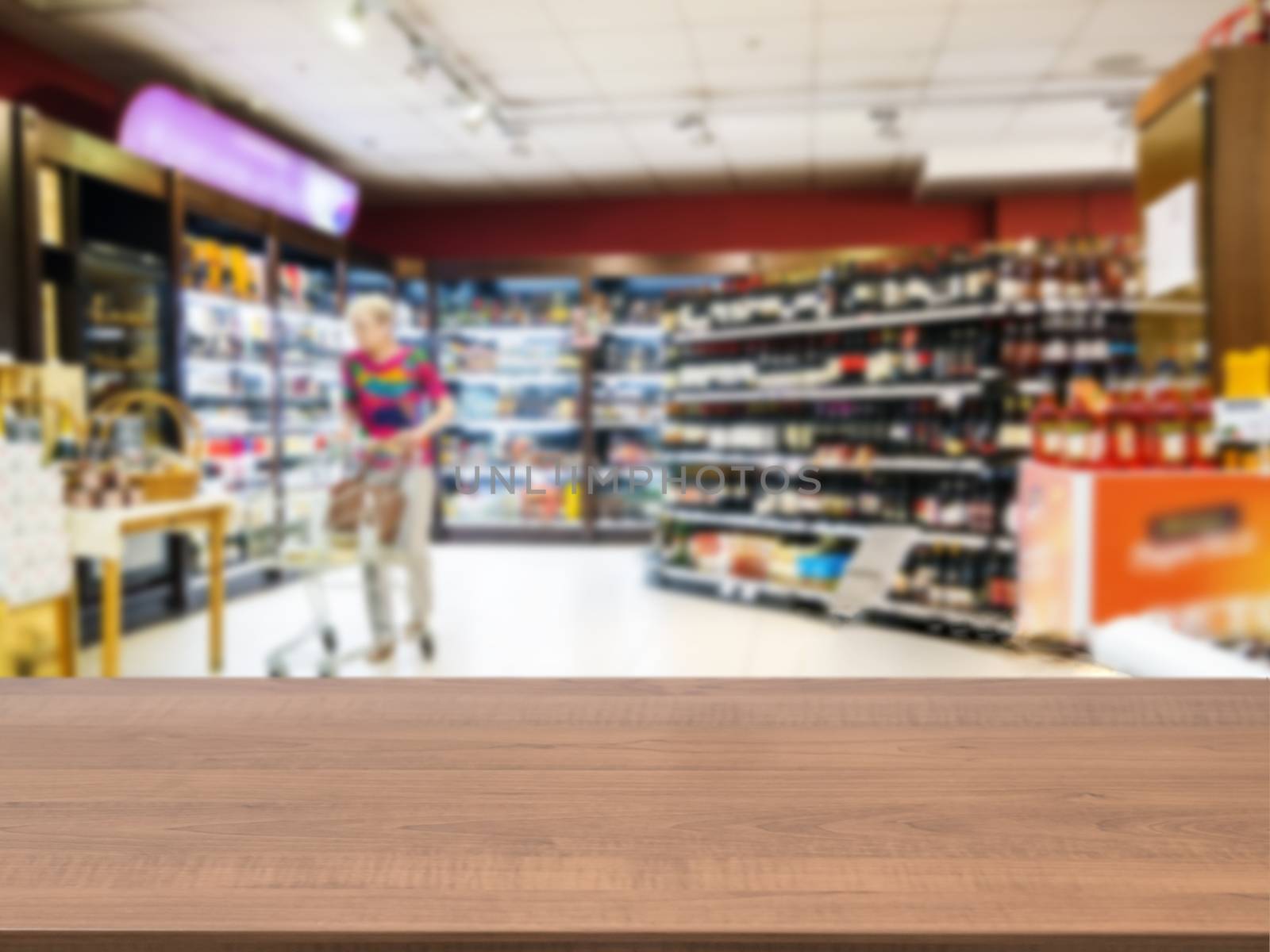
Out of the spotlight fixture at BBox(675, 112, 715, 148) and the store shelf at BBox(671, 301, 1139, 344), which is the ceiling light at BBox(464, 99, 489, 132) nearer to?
the spotlight fixture at BBox(675, 112, 715, 148)

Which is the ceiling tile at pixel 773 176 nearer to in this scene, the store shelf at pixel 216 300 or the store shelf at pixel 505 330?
the store shelf at pixel 505 330

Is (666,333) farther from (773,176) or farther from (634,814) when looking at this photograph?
(634,814)

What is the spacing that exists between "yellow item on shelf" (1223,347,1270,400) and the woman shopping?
2.34 m

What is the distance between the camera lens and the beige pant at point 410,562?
3.63 metres

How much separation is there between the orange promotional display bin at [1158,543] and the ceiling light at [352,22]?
3357 mm

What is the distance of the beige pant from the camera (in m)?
3.63

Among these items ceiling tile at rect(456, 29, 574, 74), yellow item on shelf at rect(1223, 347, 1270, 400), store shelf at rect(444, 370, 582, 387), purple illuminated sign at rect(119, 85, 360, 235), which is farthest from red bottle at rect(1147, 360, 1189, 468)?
store shelf at rect(444, 370, 582, 387)

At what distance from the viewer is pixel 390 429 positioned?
367 centimetres

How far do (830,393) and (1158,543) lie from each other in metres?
2.41

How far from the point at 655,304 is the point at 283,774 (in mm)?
7629

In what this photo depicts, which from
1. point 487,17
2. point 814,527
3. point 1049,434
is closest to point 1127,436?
point 1049,434

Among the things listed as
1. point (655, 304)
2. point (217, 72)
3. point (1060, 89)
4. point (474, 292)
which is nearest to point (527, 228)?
point (474, 292)

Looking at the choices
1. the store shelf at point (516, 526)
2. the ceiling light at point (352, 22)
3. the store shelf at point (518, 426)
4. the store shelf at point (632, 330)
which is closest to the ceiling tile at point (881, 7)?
the ceiling light at point (352, 22)

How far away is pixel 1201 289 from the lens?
10.5ft
